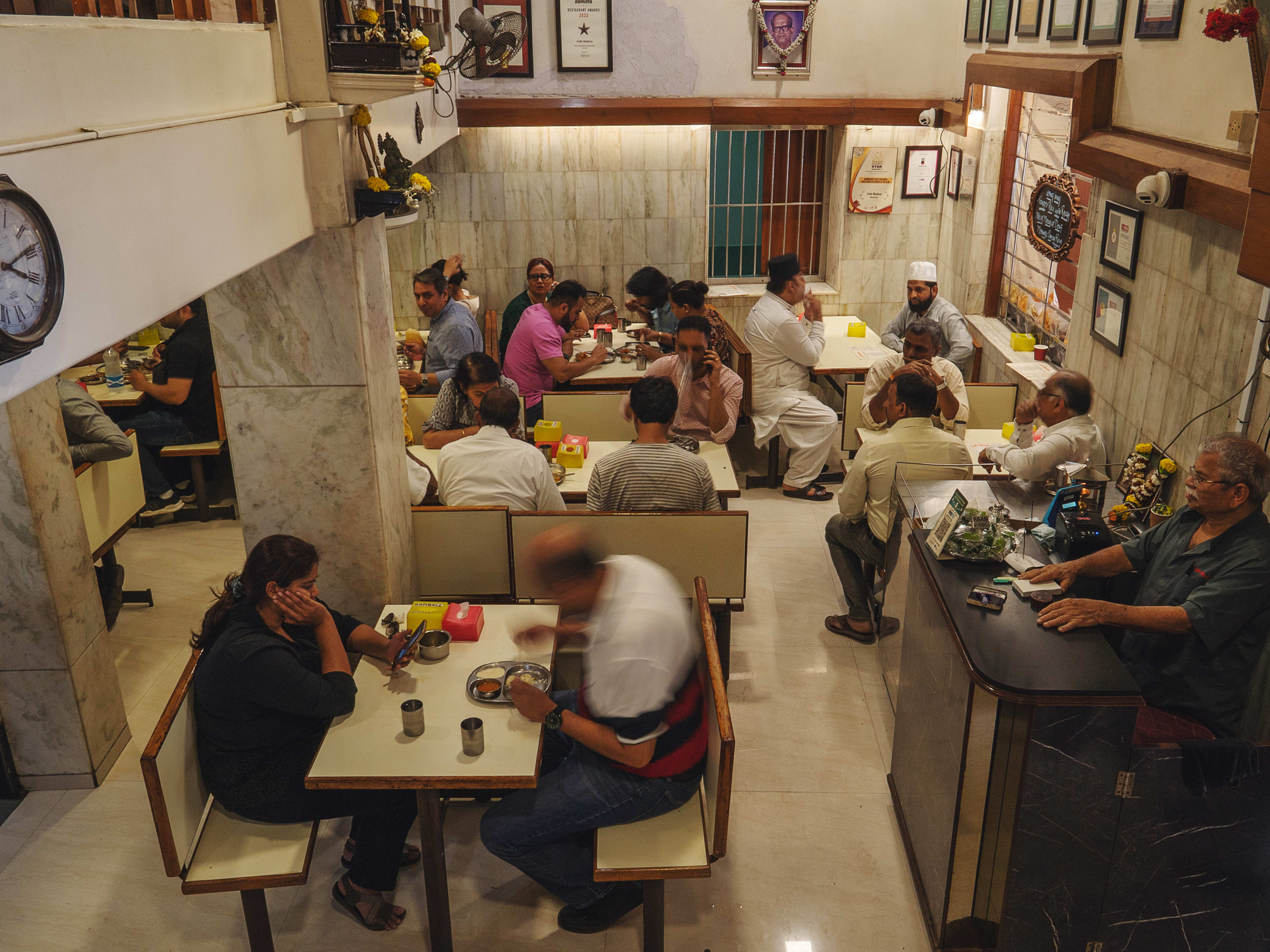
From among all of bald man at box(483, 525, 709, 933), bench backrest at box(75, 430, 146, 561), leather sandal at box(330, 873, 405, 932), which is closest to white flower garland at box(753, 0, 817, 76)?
bench backrest at box(75, 430, 146, 561)

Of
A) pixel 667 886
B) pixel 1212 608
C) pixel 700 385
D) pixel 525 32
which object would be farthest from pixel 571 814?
pixel 525 32

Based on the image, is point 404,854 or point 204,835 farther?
point 404,854

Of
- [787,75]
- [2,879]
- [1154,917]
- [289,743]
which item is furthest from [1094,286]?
[2,879]

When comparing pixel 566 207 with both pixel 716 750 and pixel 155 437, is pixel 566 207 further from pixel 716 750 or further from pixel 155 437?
pixel 716 750

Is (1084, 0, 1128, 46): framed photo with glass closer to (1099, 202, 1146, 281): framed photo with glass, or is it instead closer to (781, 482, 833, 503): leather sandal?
(1099, 202, 1146, 281): framed photo with glass

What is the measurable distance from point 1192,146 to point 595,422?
3.53 m

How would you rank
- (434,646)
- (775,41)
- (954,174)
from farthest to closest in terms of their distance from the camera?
(954,174) < (775,41) < (434,646)

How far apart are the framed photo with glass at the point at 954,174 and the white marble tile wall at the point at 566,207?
2.20 meters

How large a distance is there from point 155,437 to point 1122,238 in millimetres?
6159

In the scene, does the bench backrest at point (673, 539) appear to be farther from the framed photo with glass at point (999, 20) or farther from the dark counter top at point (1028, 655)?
the framed photo with glass at point (999, 20)

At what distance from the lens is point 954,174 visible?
8.97 m

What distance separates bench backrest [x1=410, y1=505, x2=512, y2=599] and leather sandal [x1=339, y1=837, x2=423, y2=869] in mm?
1272

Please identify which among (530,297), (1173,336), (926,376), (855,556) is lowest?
(855,556)

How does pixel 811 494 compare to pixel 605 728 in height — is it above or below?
below
